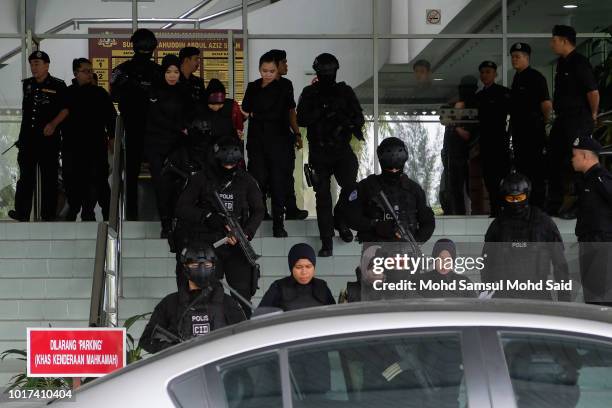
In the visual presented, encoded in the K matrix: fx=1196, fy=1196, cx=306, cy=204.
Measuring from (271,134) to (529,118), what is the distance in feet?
8.76

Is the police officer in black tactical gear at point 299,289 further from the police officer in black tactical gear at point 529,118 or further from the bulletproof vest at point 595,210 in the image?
the police officer in black tactical gear at point 529,118

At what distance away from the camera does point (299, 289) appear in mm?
7793

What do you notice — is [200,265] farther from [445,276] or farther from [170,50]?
[170,50]

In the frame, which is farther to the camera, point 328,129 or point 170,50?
point 170,50

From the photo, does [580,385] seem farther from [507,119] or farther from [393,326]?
[507,119]

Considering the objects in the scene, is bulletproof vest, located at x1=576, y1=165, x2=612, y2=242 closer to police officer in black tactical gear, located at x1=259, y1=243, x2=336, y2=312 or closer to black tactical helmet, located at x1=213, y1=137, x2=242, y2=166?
police officer in black tactical gear, located at x1=259, y1=243, x2=336, y2=312

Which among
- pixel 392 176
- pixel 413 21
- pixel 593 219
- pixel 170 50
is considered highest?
pixel 413 21

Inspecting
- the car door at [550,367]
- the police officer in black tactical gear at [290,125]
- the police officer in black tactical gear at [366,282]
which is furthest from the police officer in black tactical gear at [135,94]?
the car door at [550,367]

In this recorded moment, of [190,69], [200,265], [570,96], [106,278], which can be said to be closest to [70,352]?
[200,265]

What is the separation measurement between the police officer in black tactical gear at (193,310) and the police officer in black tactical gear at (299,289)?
50cm

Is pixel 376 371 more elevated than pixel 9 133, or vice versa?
pixel 9 133

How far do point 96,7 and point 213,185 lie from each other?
6019 millimetres

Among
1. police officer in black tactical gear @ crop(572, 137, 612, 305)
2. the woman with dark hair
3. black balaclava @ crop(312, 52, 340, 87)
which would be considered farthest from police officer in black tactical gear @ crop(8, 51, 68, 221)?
police officer in black tactical gear @ crop(572, 137, 612, 305)

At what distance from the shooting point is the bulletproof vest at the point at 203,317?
6.98 metres
